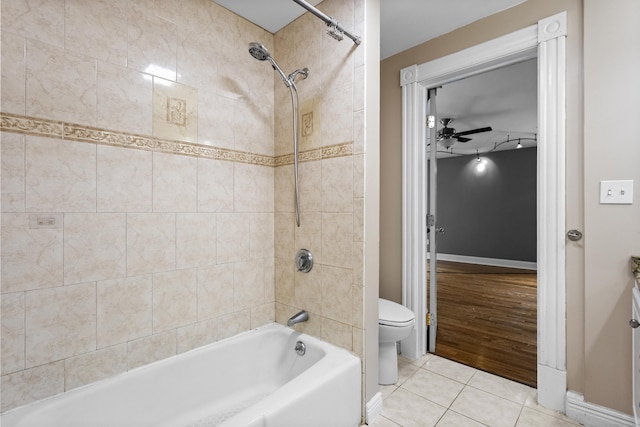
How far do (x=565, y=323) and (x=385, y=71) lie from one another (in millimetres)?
2085

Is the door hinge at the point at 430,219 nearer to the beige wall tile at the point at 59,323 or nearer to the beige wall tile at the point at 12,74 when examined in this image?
the beige wall tile at the point at 59,323

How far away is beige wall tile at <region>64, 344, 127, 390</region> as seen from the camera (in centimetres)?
120

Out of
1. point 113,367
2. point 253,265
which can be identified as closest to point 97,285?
point 113,367

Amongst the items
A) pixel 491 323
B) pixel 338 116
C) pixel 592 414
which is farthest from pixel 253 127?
pixel 491 323

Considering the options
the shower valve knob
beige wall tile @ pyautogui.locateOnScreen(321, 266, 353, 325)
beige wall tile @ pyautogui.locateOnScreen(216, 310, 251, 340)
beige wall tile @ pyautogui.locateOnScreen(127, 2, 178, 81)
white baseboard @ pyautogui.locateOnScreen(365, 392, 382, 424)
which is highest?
beige wall tile @ pyautogui.locateOnScreen(127, 2, 178, 81)

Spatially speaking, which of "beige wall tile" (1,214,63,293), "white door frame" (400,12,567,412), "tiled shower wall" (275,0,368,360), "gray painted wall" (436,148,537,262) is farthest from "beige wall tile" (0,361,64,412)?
"gray painted wall" (436,148,537,262)

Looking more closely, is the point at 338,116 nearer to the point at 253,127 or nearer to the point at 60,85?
the point at 253,127

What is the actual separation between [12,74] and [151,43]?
0.56 m

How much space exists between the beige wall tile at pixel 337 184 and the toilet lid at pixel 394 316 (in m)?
0.76

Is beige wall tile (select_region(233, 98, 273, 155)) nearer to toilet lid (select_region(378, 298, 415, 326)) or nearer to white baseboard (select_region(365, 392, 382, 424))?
toilet lid (select_region(378, 298, 415, 326))

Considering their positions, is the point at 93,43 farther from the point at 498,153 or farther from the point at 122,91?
the point at 498,153

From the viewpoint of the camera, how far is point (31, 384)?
111 cm

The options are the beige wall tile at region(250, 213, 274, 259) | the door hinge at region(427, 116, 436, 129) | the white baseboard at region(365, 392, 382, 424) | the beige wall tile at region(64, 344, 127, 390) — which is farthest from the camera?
the door hinge at region(427, 116, 436, 129)

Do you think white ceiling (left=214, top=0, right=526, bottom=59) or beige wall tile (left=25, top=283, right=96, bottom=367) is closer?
beige wall tile (left=25, top=283, right=96, bottom=367)
